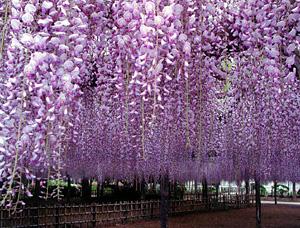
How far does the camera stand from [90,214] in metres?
11.8

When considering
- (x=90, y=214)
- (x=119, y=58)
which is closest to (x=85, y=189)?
(x=90, y=214)

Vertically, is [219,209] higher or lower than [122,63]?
lower

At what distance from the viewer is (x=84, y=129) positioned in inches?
253

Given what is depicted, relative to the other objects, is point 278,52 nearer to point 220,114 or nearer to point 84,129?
point 84,129

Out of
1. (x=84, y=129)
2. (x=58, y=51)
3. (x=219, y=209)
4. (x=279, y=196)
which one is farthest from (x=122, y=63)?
(x=279, y=196)

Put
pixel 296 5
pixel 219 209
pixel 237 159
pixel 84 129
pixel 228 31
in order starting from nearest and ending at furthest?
1. pixel 296 5
2. pixel 228 31
3. pixel 84 129
4. pixel 237 159
5. pixel 219 209

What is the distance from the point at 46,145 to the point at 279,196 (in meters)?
31.8

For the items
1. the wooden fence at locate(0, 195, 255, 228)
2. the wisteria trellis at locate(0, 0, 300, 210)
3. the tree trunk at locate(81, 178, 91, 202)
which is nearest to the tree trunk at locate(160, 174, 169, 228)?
the wooden fence at locate(0, 195, 255, 228)

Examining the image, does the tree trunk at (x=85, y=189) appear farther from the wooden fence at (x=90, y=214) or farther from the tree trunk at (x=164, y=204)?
the tree trunk at (x=164, y=204)

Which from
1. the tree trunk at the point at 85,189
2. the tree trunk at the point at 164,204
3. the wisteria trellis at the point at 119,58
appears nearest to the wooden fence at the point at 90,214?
the tree trunk at the point at 164,204

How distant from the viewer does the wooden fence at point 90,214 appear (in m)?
9.69

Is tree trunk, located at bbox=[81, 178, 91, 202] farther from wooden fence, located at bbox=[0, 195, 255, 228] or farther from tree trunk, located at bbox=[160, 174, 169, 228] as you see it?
tree trunk, located at bbox=[160, 174, 169, 228]

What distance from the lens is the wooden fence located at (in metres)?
9.69

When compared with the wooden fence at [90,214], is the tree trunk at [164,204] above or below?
above
